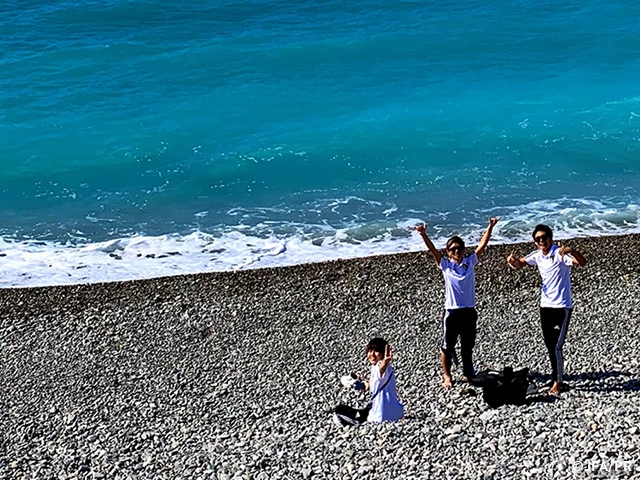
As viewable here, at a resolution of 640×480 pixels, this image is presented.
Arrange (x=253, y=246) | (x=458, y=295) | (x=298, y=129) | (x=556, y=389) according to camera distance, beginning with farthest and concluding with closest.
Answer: (x=298, y=129) → (x=253, y=246) → (x=556, y=389) → (x=458, y=295)

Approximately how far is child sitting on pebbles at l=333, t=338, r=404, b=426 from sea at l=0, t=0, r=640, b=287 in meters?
7.64

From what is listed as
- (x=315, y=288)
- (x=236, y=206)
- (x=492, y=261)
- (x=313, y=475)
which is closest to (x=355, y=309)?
(x=315, y=288)

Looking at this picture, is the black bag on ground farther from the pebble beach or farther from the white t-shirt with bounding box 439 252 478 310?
the white t-shirt with bounding box 439 252 478 310

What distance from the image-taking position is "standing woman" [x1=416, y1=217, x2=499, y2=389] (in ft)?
33.8

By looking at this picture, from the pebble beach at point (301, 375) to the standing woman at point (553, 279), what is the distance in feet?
2.50

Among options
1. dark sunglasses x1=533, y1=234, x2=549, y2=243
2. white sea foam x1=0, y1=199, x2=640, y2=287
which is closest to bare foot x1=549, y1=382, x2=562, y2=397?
dark sunglasses x1=533, y1=234, x2=549, y2=243

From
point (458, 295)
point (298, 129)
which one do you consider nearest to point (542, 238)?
point (458, 295)

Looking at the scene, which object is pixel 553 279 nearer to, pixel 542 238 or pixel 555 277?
pixel 555 277

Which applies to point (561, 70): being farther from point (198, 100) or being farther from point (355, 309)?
point (355, 309)

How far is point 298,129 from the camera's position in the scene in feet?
85.5

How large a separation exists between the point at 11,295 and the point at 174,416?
5.81 meters

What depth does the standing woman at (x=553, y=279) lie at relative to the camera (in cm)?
1005

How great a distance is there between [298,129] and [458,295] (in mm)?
16187

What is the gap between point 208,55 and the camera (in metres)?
31.0
